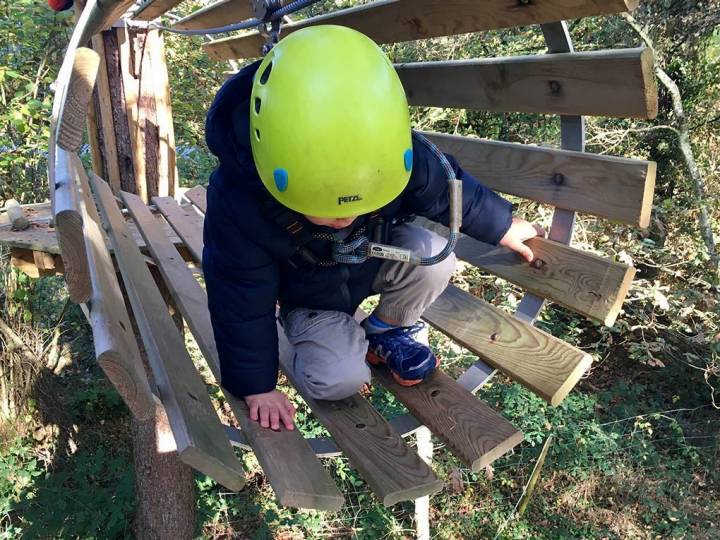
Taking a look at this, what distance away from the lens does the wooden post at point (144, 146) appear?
169 inches

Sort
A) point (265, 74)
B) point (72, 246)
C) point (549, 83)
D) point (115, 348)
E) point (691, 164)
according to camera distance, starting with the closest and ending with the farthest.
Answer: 1. point (115, 348)
2. point (72, 246)
3. point (265, 74)
4. point (549, 83)
5. point (691, 164)

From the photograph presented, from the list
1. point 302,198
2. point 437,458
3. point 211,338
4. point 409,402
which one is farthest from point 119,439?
point 302,198

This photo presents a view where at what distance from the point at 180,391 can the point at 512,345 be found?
4.08ft

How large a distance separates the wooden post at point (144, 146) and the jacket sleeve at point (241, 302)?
2.28 m

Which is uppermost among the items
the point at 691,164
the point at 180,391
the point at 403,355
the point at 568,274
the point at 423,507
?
the point at 568,274

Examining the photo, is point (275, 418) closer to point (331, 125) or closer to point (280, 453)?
point (280, 453)

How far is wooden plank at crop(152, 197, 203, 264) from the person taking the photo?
354cm

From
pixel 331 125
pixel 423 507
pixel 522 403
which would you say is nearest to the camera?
pixel 331 125

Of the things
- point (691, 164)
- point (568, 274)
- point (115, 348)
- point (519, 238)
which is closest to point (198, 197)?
point (519, 238)

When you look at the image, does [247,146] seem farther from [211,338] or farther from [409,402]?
→ [409,402]

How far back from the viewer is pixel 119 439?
20.6ft

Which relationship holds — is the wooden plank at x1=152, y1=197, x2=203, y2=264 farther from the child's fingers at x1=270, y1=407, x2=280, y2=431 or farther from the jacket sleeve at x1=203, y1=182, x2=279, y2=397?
the child's fingers at x1=270, y1=407, x2=280, y2=431

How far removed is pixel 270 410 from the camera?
2.04 m

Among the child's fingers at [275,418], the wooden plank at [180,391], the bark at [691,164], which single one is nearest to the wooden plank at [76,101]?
the wooden plank at [180,391]
